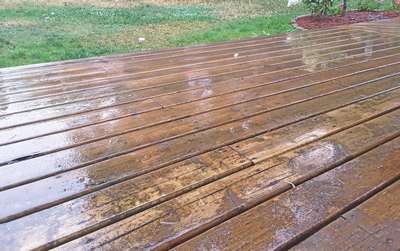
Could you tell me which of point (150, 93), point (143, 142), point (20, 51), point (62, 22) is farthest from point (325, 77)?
point (62, 22)

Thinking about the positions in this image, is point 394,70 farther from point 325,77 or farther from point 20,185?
point 20,185

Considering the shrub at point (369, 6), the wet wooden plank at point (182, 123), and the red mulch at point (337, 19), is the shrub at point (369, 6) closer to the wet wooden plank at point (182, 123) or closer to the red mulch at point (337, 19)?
the red mulch at point (337, 19)

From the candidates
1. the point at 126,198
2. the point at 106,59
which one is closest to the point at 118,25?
the point at 106,59

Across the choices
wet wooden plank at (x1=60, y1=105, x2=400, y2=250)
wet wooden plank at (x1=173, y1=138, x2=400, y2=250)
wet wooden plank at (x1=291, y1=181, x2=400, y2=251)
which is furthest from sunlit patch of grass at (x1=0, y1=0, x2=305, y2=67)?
wet wooden plank at (x1=291, y1=181, x2=400, y2=251)

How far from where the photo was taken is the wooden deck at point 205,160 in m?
0.86

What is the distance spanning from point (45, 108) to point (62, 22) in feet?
20.3

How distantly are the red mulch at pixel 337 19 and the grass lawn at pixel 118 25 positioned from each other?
0.31 metres

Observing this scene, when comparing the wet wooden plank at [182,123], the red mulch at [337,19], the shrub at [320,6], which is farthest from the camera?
the shrub at [320,6]

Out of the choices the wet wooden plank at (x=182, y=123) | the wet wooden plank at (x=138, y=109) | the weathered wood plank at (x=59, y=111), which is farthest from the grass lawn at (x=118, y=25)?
the wet wooden plank at (x=182, y=123)

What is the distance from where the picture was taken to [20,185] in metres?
1.09

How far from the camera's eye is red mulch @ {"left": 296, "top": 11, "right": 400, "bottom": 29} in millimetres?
5927

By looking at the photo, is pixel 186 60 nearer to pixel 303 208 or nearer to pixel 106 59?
pixel 106 59

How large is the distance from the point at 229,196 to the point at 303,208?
18 centimetres

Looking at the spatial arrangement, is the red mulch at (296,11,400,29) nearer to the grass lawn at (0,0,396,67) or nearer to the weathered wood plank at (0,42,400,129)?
the grass lawn at (0,0,396,67)
